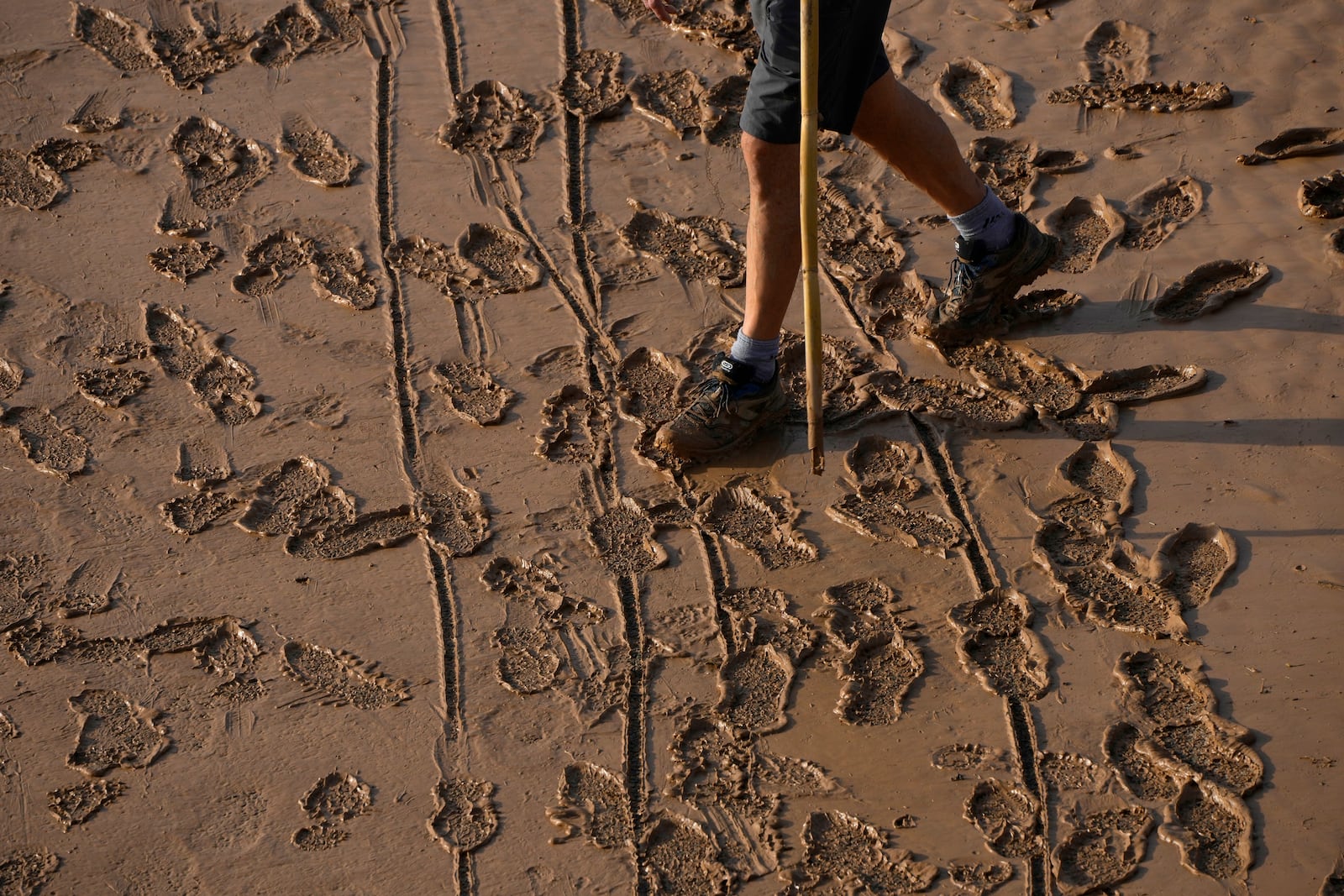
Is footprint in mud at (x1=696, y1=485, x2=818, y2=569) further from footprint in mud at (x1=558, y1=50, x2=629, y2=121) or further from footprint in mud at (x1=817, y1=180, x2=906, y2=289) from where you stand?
footprint in mud at (x1=558, y1=50, x2=629, y2=121)

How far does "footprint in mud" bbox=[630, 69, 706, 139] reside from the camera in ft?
14.7

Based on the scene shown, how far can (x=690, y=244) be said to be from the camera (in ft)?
13.3

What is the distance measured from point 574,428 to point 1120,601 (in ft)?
4.83

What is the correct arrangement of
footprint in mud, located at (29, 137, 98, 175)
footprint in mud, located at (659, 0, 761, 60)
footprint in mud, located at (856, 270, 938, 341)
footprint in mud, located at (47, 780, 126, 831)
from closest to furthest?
footprint in mud, located at (47, 780, 126, 831) < footprint in mud, located at (856, 270, 938, 341) < footprint in mud, located at (29, 137, 98, 175) < footprint in mud, located at (659, 0, 761, 60)

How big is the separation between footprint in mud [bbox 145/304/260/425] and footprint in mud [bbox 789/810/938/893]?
6.42 feet

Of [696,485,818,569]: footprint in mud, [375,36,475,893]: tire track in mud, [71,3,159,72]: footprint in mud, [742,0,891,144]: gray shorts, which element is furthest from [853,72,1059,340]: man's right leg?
[71,3,159,72]: footprint in mud

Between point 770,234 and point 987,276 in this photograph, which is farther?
point 987,276

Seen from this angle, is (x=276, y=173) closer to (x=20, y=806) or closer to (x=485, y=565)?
(x=485, y=565)

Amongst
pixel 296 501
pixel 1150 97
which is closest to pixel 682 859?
pixel 296 501

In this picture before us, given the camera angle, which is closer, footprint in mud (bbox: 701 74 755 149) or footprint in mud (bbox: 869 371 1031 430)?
footprint in mud (bbox: 869 371 1031 430)

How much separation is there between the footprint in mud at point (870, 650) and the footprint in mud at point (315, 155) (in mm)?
2312

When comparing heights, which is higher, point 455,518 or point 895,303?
point 895,303

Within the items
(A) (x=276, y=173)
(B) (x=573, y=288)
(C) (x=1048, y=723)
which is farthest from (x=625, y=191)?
(C) (x=1048, y=723)

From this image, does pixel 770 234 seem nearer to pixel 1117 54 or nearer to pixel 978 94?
pixel 978 94
